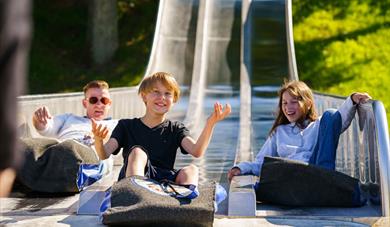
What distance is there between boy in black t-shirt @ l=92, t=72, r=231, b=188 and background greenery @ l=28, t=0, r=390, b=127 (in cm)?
898

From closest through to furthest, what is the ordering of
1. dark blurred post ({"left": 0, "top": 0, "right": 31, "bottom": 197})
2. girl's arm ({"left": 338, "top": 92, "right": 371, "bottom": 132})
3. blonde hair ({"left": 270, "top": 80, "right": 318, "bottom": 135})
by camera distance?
dark blurred post ({"left": 0, "top": 0, "right": 31, "bottom": 197}), girl's arm ({"left": 338, "top": 92, "right": 371, "bottom": 132}), blonde hair ({"left": 270, "top": 80, "right": 318, "bottom": 135})

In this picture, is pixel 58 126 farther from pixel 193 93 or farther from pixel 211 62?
pixel 211 62

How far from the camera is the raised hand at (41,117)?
22.3 ft

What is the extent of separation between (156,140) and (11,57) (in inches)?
145

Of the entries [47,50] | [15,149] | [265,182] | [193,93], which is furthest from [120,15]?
[15,149]

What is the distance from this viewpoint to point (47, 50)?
1922 centimetres

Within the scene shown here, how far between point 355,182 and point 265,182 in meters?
0.59

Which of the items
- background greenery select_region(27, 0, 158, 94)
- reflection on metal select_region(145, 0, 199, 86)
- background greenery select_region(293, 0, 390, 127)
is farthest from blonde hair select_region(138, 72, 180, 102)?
background greenery select_region(27, 0, 158, 94)

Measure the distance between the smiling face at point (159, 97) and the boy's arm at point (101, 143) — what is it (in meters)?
0.36

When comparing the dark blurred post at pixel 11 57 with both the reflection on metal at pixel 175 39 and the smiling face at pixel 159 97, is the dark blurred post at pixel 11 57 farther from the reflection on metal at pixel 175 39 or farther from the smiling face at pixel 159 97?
the reflection on metal at pixel 175 39

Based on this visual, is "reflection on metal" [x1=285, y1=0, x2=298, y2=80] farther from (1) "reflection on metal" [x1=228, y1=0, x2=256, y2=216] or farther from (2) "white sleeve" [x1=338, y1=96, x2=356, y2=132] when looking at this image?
(2) "white sleeve" [x1=338, y1=96, x2=356, y2=132]

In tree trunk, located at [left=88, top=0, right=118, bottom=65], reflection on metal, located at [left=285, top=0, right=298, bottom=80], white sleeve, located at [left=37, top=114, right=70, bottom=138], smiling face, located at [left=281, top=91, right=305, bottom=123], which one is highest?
tree trunk, located at [left=88, top=0, right=118, bottom=65]

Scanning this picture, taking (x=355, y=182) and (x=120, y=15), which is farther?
(x=120, y=15)

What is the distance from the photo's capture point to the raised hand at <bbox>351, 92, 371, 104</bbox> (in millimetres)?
6020
